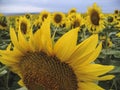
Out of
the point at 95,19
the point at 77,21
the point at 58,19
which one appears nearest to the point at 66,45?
the point at 95,19

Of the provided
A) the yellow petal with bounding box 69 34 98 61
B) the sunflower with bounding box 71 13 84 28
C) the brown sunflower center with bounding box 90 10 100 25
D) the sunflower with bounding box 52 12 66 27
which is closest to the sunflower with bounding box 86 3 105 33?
the brown sunflower center with bounding box 90 10 100 25

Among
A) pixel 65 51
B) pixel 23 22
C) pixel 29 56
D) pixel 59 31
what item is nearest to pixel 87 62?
pixel 65 51

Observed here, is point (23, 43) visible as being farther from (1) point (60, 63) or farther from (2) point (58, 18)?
(2) point (58, 18)

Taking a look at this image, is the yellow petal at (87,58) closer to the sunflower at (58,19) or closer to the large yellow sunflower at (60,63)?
the large yellow sunflower at (60,63)

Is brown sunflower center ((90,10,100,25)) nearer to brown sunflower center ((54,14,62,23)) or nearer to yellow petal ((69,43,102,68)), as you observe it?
brown sunflower center ((54,14,62,23))

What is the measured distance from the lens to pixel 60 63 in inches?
43.6

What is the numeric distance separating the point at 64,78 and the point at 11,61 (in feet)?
0.82

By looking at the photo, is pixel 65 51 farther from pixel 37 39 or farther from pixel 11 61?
pixel 11 61

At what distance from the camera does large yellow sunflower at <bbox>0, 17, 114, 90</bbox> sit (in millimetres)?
1037

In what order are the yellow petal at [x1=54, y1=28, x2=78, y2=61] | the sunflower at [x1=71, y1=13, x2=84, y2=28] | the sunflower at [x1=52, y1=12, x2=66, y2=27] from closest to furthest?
the yellow petal at [x1=54, y1=28, x2=78, y2=61] < the sunflower at [x1=71, y1=13, x2=84, y2=28] < the sunflower at [x1=52, y1=12, x2=66, y2=27]

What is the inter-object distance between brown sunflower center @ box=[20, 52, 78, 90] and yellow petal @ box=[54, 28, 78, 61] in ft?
0.10

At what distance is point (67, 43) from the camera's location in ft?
3.38

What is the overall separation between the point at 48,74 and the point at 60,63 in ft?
0.17

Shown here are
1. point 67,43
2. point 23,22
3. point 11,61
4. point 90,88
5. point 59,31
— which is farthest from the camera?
point 59,31
